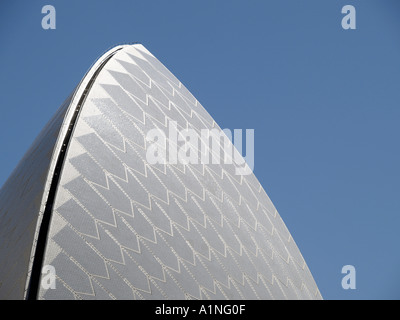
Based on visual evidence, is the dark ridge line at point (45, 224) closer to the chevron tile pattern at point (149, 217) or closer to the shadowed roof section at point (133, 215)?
the shadowed roof section at point (133, 215)

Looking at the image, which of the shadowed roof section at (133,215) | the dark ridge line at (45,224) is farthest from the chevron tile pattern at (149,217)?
the dark ridge line at (45,224)

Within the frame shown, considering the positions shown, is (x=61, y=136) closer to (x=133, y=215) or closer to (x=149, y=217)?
(x=133, y=215)

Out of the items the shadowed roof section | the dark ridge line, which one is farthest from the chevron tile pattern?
the dark ridge line

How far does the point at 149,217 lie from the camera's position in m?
19.1

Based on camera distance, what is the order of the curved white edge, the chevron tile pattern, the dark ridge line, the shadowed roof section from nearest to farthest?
the dark ridge line, the curved white edge, the shadowed roof section, the chevron tile pattern

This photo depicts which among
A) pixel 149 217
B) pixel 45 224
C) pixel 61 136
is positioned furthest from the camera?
pixel 149 217

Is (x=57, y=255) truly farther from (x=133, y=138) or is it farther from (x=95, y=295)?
(x=133, y=138)

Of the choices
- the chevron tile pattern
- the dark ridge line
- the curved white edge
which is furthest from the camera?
the chevron tile pattern

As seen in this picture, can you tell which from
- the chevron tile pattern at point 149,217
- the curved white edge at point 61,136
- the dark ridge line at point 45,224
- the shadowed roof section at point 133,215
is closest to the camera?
the dark ridge line at point 45,224

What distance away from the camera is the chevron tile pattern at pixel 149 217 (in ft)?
54.4

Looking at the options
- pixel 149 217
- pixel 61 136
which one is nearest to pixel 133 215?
pixel 149 217

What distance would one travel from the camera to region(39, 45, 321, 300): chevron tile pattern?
16.6 meters

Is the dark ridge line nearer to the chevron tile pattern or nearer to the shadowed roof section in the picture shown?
the shadowed roof section
